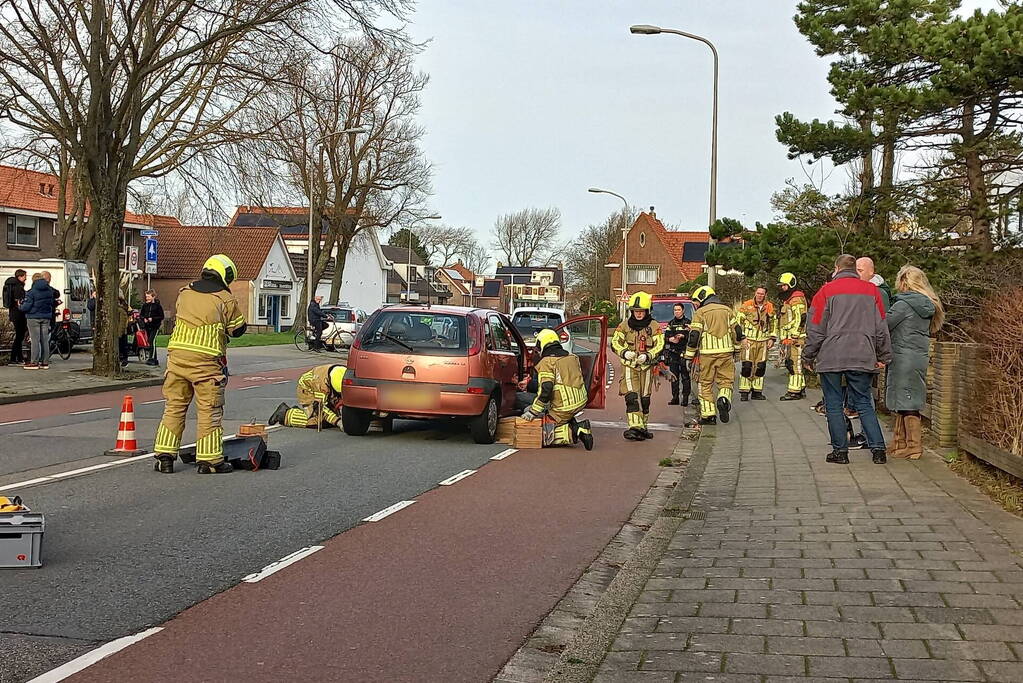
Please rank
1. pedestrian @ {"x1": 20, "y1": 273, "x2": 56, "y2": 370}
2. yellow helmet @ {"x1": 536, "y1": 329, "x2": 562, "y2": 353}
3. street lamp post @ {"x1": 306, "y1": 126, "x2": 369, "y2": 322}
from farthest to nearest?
street lamp post @ {"x1": 306, "y1": 126, "x2": 369, "y2": 322}
pedestrian @ {"x1": 20, "y1": 273, "x2": 56, "y2": 370}
yellow helmet @ {"x1": 536, "y1": 329, "x2": 562, "y2": 353}

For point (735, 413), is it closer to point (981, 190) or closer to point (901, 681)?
point (981, 190)

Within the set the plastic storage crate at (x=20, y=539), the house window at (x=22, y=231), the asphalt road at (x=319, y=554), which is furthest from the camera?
the house window at (x=22, y=231)

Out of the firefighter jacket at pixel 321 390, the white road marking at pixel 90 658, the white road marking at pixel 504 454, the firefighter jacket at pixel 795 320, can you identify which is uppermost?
the firefighter jacket at pixel 795 320

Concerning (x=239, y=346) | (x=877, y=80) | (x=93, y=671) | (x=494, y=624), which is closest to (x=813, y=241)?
(x=877, y=80)

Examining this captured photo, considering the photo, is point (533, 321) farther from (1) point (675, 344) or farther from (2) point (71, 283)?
(2) point (71, 283)

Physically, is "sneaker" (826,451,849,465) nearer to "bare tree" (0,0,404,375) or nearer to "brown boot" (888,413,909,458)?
"brown boot" (888,413,909,458)

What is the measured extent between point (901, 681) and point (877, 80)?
55.7 ft

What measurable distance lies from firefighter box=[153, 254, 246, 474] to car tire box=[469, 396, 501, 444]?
132 inches

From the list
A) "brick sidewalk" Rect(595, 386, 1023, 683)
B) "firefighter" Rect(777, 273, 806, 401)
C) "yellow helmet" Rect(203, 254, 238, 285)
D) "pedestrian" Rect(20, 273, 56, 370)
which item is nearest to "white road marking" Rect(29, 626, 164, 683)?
"brick sidewalk" Rect(595, 386, 1023, 683)

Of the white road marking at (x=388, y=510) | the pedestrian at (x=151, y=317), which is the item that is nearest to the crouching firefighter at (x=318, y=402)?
the white road marking at (x=388, y=510)

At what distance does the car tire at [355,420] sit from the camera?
41.4ft

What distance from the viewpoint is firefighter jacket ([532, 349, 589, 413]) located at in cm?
1214

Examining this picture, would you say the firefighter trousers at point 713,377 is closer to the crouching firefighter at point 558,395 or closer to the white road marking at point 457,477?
the crouching firefighter at point 558,395

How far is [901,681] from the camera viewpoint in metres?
4.13
